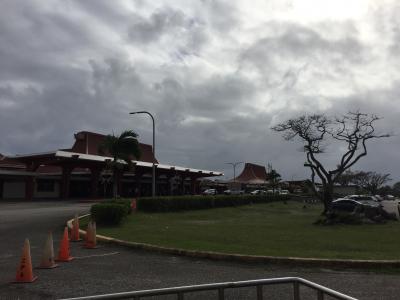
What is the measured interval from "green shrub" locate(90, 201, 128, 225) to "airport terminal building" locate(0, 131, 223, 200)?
69.7ft

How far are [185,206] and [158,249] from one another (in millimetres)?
22428

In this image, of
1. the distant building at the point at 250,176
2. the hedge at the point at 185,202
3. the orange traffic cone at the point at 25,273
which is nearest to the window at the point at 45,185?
the hedge at the point at 185,202

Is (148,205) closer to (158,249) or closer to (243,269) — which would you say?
(158,249)

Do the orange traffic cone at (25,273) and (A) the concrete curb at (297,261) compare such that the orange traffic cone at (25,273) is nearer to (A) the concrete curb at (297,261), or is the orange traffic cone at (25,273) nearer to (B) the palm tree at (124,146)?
(A) the concrete curb at (297,261)

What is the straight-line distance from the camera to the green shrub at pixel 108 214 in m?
20.0

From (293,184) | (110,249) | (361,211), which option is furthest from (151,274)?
(293,184)

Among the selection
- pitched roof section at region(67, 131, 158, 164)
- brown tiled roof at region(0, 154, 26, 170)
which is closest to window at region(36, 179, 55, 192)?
brown tiled roof at region(0, 154, 26, 170)

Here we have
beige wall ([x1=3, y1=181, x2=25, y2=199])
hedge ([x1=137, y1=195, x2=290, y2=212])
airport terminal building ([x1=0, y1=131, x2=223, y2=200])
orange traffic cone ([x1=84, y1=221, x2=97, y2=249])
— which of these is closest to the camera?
orange traffic cone ([x1=84, y1=221, x2=97, y2=249])

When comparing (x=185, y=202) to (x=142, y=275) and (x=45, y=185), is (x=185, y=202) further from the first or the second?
(x=45, y=185)

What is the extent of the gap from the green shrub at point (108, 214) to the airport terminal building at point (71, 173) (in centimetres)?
2124

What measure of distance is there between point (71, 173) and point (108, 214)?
4665 cm

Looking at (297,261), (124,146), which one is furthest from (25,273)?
(124,146)

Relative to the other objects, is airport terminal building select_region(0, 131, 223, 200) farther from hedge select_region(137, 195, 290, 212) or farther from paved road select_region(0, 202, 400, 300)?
paved road select_region(0, 202, 400, 300)

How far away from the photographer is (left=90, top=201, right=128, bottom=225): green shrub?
1995cm
